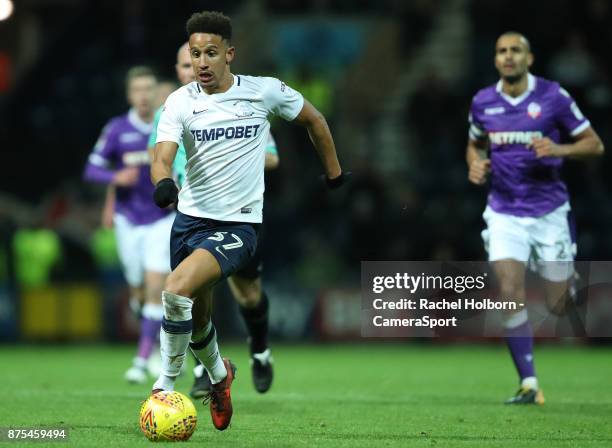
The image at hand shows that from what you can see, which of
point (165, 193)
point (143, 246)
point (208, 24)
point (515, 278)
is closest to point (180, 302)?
point (165, 193)

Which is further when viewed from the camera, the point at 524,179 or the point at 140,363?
the point at 140,363

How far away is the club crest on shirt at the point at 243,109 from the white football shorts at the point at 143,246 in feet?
13.2

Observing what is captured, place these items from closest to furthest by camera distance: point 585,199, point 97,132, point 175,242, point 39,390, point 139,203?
1. point 175,242
2. point 39,390
3. point 139,203
4. point 585,199
5. point 97,132

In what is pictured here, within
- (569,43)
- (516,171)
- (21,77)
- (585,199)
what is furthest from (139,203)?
(21,77)

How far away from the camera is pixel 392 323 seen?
12.3m

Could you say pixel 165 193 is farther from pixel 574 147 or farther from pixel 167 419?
pixel 574 147

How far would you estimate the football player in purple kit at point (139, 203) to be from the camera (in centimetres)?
1176

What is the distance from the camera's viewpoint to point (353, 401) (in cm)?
971

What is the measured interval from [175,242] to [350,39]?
13.8 metres

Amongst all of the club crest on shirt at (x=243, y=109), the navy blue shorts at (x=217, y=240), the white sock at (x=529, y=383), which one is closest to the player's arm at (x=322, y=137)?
the club crest on shirt at (x=243, y=109)

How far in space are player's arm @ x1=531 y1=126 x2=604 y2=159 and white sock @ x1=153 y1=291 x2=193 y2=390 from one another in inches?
135

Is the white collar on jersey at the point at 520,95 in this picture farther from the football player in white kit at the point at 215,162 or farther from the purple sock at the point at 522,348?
the football player in white kit at the point at 215,162

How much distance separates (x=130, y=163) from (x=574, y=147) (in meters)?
4.51

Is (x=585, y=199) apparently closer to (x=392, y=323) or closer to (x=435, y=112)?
(x=435, y=112)
